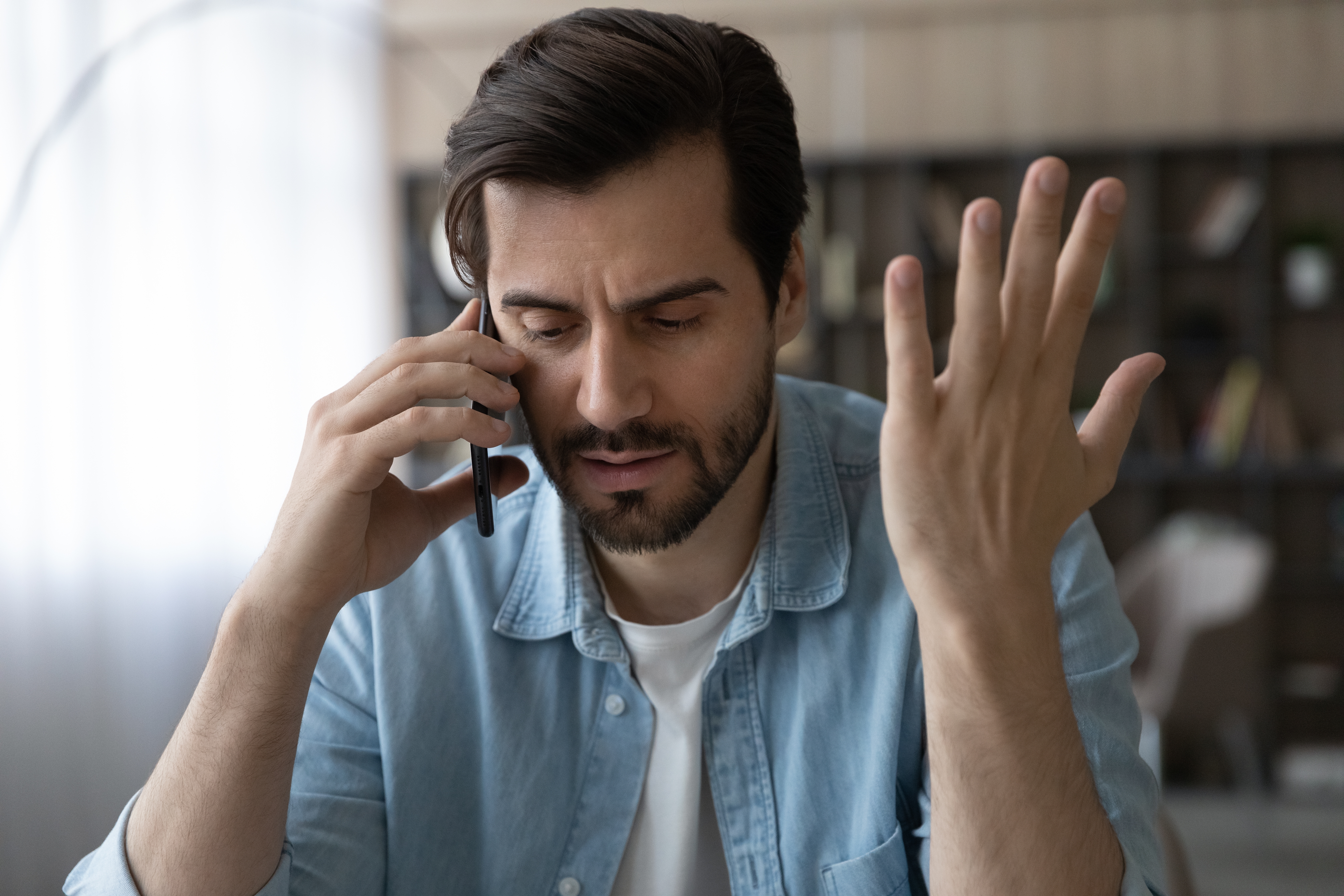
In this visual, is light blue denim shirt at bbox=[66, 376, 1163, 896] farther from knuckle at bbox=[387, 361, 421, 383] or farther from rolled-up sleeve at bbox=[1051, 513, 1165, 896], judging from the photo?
knuckle at bbox=[387, 361, 421, 383]

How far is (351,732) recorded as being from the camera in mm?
1261

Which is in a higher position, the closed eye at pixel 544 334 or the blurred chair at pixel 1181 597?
the closed eye at pixel 544 334

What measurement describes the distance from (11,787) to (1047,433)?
2685mm

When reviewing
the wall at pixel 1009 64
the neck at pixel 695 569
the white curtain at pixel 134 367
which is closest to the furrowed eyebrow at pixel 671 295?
the neck at pixel 695 569

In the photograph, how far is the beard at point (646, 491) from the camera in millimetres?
1224

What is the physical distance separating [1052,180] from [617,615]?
79cm

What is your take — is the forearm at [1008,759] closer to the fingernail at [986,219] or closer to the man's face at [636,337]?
the fingernail at [986,219]

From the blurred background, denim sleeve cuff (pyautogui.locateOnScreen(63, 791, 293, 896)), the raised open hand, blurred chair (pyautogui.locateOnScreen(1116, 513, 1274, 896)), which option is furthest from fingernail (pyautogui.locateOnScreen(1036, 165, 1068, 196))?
blurred chair (pyautogui.locateOnScreen(1116, 513, 1274, 896))

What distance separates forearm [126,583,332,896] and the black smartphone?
0.67 feet

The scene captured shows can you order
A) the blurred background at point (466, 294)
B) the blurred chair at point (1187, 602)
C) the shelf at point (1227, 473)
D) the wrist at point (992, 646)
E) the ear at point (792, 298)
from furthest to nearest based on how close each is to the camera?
the shelf at point (1227, 473)
the blurred chair at point (1187, 602)
the blurred background at point (466, 294)
the ear at point (792, 298)
the wrist at point (992, 646)

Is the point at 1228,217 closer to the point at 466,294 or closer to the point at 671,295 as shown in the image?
the point at 466,294

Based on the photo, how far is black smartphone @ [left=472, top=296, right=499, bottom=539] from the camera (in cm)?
121

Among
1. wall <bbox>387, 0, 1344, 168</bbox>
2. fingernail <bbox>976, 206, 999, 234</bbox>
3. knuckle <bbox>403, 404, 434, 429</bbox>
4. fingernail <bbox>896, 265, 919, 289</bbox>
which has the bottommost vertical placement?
knuckle <bbox>403, 404, 434, 429</bbox>

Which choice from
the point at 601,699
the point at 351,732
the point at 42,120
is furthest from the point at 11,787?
the point at 601,699
